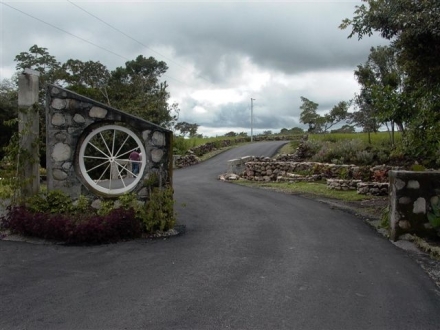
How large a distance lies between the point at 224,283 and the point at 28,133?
5.27 metres

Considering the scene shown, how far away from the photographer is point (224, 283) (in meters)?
5.15

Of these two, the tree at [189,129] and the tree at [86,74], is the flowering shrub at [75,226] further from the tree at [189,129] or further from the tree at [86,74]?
the tree at [189,129]

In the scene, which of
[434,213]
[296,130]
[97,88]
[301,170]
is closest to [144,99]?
[97,88]

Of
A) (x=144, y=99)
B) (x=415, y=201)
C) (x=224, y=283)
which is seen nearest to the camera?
(x=224, y=283)

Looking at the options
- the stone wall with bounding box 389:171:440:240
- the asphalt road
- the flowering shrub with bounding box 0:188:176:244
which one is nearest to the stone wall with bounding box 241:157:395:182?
the asphalt road

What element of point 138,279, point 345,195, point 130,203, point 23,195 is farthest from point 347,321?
point 345,195

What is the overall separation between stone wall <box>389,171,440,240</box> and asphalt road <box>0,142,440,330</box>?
55 cm

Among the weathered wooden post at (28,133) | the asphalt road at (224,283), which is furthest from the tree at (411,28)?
the weathered wooden post at (28,133)

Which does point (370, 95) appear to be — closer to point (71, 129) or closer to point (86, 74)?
point (71, 129)

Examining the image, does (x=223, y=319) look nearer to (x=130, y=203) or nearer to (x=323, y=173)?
(x=130, y=203)

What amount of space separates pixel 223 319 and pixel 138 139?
482 cm

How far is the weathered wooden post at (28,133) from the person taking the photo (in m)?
8.01

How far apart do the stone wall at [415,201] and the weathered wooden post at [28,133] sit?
7074 millimetres

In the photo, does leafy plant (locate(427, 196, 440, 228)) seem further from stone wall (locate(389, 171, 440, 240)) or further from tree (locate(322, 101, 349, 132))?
tree (locate(322, 101, 349, 132))
